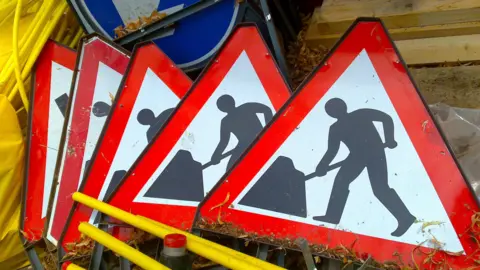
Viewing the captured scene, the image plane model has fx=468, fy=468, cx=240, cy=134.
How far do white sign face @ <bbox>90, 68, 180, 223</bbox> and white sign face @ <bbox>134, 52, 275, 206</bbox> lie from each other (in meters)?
0.18

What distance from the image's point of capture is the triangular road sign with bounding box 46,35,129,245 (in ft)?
5.41

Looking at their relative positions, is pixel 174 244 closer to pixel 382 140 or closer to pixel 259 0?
pixel 382 140

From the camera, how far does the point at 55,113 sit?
188 centimetres

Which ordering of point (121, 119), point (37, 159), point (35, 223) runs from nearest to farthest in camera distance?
point (121, 119) → point (35, 223) → point (37, 159)

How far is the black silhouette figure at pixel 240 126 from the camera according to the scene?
1392mm

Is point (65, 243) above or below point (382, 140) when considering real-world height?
below

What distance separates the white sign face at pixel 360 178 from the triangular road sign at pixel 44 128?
0.89 m

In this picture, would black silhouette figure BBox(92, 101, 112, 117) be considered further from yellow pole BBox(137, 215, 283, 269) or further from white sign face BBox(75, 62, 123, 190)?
yellow pole BBox(137, 215, 283, 269)

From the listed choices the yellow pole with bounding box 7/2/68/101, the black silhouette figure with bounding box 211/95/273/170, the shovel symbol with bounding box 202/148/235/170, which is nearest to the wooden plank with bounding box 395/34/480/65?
the black silhouette figure with bounding box 211/95/273/170

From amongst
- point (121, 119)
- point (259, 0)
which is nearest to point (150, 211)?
point (121, 119)

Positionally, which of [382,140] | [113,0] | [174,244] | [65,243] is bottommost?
[65,243]

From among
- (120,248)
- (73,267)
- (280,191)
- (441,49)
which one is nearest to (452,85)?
(441,49)

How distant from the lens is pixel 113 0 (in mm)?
1990

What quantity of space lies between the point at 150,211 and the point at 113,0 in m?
1.04
